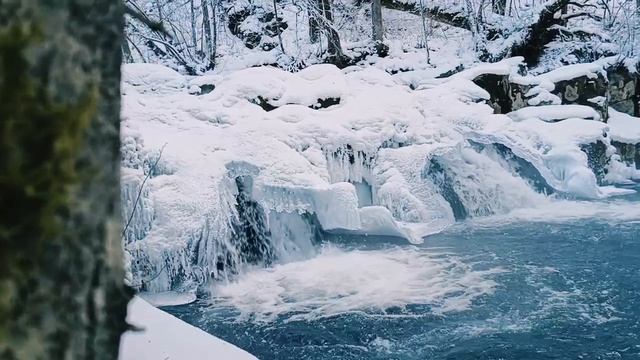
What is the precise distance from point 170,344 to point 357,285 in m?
3.54

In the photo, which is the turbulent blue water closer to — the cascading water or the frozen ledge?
the cascading water

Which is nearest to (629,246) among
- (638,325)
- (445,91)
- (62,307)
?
(638,325)

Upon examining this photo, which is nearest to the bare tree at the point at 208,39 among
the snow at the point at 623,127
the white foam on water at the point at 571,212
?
the white foam on water at the point at 571,212

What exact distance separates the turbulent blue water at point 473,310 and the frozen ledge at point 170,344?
5.89 ft

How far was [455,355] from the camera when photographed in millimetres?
4633

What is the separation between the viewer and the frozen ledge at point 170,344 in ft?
9.13

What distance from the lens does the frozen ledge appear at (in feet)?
9.13

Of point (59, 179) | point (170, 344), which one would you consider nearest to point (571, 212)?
point (170, 344)

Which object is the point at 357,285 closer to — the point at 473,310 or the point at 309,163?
the point at 473,310

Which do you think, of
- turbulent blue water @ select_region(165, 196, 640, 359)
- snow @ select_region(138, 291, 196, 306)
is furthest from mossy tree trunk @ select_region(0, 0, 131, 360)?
snow @ select_region(138, 291, 196, 306)

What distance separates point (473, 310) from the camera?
5.44m

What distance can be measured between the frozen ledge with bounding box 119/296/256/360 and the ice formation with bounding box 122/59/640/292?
2.50m

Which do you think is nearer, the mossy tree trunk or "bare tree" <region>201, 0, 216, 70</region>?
the mossy tree trunk

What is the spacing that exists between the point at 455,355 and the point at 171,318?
234 centimetres
